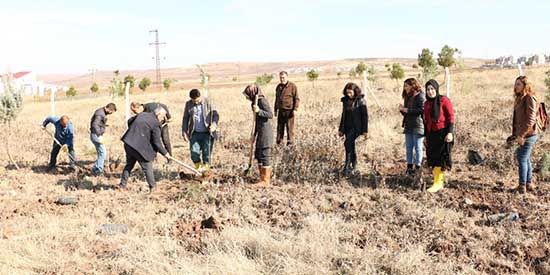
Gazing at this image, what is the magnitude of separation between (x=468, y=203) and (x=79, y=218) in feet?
14.8

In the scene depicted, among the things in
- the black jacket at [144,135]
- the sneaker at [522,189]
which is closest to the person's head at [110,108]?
the black jacket at [144,135]

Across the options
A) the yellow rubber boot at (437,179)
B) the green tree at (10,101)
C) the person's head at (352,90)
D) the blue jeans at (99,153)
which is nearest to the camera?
the yellow rubber boot at (437,179)

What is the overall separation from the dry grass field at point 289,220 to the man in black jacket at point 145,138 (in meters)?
0.49

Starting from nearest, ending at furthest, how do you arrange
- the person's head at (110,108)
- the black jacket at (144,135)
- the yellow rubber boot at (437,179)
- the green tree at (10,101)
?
1. the yellow rubber boot at (437,179)
2. the black jacket at (144,135)
3. the person's head at (110,108)
4. the green tree at (10,101)

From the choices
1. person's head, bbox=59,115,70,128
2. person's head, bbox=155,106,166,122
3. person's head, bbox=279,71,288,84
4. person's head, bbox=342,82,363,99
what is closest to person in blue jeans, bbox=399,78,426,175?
person's head, bbox=342,82,363,99

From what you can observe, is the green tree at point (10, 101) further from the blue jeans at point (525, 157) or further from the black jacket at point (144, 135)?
the blue jeans at point (525, 157)

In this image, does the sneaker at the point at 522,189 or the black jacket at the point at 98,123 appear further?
the black jacket at the point at 98,123

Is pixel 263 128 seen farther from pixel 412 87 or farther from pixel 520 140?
pixel 520 140

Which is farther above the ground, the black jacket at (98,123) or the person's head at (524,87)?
the person's head at (524,87)

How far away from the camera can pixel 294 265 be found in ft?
12.3

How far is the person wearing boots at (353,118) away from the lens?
22.6 feet

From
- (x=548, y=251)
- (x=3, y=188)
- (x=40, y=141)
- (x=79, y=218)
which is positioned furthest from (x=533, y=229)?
(x=40, y=141)

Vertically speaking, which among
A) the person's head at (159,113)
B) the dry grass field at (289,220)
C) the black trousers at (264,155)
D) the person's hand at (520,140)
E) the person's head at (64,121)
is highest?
the person's head at (159,113)

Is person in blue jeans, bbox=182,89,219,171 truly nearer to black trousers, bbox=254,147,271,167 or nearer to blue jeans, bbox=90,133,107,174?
black trousers, bbox=254,147,271,167
